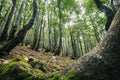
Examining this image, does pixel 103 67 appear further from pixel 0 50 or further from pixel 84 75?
pixel 0 50

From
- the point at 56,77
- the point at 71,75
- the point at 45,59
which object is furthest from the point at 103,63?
the point at 45,59

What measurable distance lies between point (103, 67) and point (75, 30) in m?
34.0

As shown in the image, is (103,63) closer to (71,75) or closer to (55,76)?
(71,75)

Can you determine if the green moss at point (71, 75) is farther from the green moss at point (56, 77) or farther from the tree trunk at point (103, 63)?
the green moss at point (56, 77)

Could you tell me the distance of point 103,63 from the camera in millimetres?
4062

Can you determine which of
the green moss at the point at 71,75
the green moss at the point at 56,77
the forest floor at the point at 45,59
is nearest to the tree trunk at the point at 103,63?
the green moss at the point at 71,75

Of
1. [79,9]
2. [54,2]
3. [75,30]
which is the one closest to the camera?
[54,2]

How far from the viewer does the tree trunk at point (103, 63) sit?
3.95m

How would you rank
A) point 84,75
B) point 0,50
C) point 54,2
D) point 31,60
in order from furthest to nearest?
point 54,2 → point 0,50 → point 31,60 → point 84,75

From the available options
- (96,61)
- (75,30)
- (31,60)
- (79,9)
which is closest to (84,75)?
(96,61)

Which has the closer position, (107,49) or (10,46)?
(107,49)

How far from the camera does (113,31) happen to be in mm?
4414

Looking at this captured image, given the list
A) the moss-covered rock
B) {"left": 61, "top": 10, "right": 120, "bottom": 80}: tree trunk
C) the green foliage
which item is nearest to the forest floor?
the moss-covered rock

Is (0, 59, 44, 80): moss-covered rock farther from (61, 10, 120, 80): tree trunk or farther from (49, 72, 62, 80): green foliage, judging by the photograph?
(61, 10, 120, 80): tree trunk
